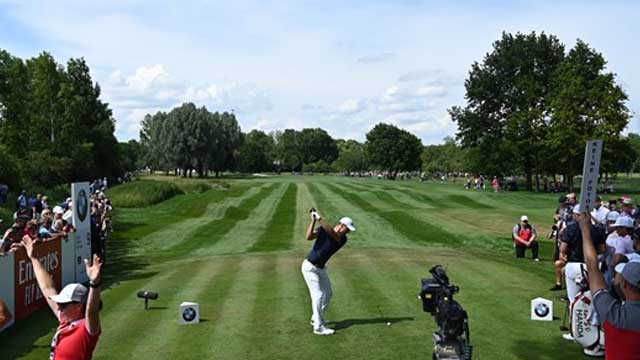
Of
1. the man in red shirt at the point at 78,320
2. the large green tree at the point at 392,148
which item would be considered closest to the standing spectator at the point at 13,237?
the man in red shirt at the point at 78,320

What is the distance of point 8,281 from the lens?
13359 millimetres

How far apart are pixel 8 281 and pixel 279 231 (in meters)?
21.7

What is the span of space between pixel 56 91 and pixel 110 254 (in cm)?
5393

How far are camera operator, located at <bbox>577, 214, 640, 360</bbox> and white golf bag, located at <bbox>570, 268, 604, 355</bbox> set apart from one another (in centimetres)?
569

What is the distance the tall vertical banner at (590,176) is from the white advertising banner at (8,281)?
11.0 metres

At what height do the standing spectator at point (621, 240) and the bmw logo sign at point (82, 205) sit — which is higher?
the standing spectator at point (621, 240)

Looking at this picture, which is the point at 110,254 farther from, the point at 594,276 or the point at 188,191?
the point at 188,191

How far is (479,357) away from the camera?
34.7ft

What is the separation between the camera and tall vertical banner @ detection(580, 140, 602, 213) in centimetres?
635

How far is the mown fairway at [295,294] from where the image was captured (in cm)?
1134

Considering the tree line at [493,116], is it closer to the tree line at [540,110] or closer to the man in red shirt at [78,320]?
the tree line at [540,110]

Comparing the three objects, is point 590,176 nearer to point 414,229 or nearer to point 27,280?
point 27,280

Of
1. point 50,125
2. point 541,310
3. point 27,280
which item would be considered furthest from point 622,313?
point 50,125

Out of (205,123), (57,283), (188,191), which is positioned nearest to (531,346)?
(57,283)
